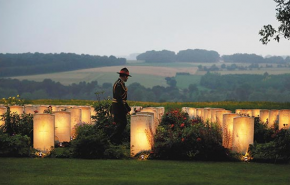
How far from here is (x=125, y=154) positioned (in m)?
14.3

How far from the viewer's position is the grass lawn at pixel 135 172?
1053cm

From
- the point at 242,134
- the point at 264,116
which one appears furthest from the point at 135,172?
the point at 264,116

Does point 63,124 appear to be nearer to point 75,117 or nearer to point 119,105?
point 75,117

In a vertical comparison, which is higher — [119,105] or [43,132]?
[119,105]

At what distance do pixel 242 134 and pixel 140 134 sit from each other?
289cm

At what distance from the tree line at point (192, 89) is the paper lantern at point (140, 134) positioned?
65475 mm

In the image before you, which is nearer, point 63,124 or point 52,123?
point 52,123

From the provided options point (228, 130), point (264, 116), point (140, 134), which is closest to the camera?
point (140, 134)

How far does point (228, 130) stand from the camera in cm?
1630

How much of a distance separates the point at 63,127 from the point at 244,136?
6.03 meters

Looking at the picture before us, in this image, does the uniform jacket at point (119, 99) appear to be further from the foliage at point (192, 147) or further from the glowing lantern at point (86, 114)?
the glowing lantern at point (86, 114)

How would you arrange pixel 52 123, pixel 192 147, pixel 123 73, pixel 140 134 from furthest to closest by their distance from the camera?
pixel 123 73 → pixel 52 123 → pixel 140 134 → pixel 192 147

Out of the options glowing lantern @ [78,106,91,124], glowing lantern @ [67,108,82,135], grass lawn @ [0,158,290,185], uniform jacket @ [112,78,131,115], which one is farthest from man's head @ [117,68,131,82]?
glowing lantern @ [78,106,91,124]

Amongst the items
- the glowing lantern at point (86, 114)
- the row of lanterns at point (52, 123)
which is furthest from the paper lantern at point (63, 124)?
the glowing lantern at point (86, 114)
